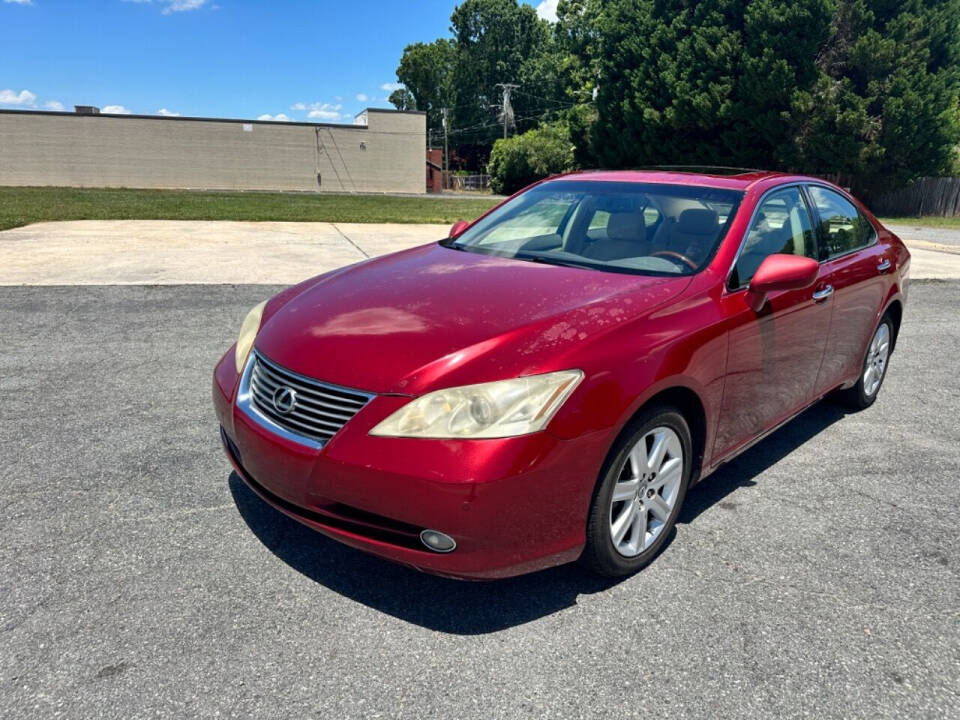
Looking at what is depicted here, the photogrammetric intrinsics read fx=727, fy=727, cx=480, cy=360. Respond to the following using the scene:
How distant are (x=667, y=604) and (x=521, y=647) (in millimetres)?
617

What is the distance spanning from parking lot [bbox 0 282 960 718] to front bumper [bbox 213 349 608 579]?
0.30m

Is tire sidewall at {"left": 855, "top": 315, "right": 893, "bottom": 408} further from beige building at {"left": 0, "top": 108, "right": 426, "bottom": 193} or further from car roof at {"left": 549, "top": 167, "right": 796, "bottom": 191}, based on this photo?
beige building at {"left": 0, "top": 108, "right": 426, "bottom": 193}

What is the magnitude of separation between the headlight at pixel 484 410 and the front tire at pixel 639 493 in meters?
0.38

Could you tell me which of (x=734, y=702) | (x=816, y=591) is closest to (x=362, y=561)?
(x=734, y=702)

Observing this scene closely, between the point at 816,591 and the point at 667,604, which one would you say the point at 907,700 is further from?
the point at 667,604

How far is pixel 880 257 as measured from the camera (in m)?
4.63

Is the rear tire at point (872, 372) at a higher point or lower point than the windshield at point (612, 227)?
lower

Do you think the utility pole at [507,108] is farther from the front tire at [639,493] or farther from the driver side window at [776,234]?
the front tire at [639,493]

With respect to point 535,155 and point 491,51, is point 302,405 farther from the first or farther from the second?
point 491,51

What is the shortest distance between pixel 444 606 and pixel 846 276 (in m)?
2.99

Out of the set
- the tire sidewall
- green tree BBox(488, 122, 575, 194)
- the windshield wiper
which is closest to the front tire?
the windshield wiper

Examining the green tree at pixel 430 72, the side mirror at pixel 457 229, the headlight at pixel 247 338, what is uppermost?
the green tree at pixel 430 72

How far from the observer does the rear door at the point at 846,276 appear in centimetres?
406

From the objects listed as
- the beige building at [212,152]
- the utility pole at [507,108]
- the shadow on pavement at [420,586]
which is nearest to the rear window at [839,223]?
the shadow on pavement at [420,586]
